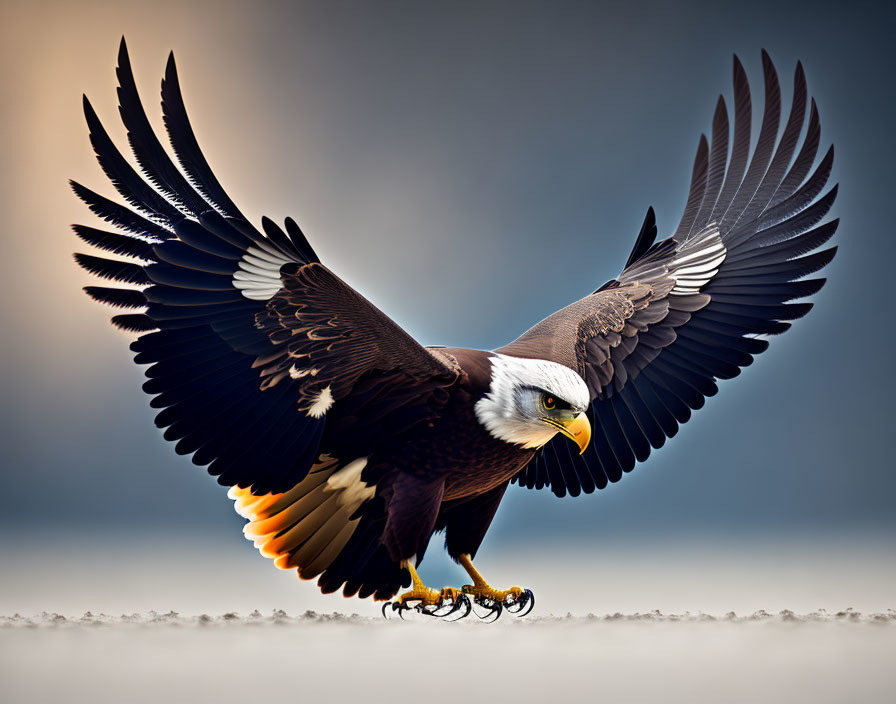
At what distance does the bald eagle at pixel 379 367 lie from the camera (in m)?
2.82

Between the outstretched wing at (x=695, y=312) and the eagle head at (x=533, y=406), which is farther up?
the outstretched wing at (x=695, y=312)

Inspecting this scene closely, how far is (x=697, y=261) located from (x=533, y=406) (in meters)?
1.41

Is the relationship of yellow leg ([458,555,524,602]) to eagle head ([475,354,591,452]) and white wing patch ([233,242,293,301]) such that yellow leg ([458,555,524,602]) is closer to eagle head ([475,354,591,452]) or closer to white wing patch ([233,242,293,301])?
eagle head ([475,354,591,452])

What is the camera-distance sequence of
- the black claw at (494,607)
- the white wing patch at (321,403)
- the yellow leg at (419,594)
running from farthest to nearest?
1. the black claw at (494,607)
2. the yellow leg at (419,594)
3. the white wing patch at (321,403)

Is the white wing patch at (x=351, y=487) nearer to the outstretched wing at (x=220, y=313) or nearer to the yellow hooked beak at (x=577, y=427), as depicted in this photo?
the outstretched wing at (x=220, y=313)

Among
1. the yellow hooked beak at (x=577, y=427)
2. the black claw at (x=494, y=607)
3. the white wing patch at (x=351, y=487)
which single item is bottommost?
the black claw at (x=494, y=607)

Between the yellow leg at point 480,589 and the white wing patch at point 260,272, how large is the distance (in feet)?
5.00

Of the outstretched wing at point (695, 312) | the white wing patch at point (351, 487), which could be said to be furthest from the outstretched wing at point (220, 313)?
the outstretched wing at point (695, 312)

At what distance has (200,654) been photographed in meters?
2.95

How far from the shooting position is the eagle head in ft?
10.1

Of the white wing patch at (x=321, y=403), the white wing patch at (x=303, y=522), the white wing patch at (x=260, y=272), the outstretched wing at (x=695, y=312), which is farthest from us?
the outstretched wing at (x=695, y=312)

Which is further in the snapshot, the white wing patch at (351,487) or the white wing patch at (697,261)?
the white wing patch at (697,261)

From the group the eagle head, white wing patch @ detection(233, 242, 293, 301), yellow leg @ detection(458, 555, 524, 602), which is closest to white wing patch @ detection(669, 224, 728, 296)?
the eagle head

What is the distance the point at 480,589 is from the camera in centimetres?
365
